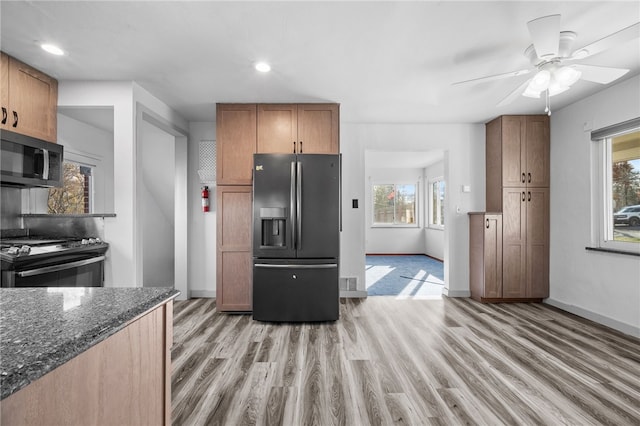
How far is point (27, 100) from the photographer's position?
249cm

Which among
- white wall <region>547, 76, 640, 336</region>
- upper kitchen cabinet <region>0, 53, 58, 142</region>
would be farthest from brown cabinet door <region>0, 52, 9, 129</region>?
white wall <region>547, 76, 640, 336</region>

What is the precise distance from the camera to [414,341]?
2689mm

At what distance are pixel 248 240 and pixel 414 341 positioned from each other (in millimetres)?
2006

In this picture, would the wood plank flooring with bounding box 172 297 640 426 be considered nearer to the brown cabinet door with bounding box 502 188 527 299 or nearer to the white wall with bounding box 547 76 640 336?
the white wall with bounding box 547 76 640 336

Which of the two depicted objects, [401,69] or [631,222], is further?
[631,222]

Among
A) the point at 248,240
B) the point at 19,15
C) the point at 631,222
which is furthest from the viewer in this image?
the point at 248,240

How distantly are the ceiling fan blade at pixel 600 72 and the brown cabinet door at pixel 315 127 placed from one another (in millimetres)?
2106

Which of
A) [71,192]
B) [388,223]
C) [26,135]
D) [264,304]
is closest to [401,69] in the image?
[264,304]

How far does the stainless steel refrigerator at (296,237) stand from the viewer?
310cm

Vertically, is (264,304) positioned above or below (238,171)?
below

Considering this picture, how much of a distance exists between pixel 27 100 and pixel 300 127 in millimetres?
2393

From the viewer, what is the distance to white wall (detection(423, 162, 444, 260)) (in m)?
7.20

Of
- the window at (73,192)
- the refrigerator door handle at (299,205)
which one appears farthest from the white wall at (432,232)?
the window at (73,192)

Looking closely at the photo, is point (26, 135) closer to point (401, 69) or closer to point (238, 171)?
point (238, 171)
